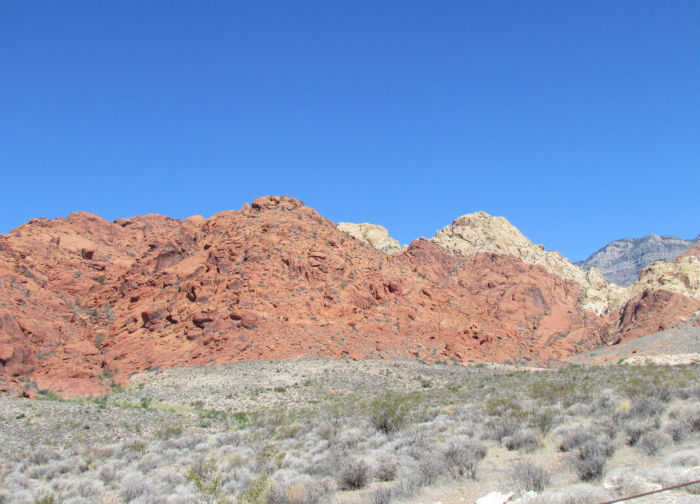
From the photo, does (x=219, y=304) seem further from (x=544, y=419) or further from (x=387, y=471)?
(x=387, y=471)

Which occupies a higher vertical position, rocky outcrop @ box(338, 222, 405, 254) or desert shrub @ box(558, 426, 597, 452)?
rocky outcrop @ box(338, 222, 405, 254)

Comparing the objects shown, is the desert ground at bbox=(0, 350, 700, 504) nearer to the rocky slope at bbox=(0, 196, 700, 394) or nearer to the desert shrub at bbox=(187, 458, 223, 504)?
the desert shrub at bbox=(187, 458, 223, 504)

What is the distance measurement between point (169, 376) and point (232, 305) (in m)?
9.30

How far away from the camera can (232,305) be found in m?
44.6

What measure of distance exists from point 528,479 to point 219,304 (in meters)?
38.9

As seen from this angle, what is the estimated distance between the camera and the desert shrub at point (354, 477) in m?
10.7

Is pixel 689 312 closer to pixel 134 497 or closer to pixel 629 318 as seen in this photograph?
pixel 629 318

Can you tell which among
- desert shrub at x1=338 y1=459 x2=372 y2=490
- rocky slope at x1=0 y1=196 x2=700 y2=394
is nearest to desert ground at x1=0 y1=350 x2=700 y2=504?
desert shrub at x1=338 y1=459 x2=372 y2=490

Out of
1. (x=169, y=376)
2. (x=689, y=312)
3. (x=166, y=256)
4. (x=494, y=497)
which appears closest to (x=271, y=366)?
(x=169, y=376)

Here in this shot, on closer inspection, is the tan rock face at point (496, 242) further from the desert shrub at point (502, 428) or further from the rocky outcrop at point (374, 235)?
the desert shrub at point (502, 428)

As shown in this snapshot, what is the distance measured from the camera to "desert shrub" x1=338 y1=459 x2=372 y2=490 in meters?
10.7

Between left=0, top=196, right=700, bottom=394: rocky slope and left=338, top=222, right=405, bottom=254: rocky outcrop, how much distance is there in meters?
60.2

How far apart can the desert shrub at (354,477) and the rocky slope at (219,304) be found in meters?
27.0

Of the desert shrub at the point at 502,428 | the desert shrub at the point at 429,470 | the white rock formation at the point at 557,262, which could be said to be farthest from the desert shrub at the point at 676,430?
the white rock formation at the point at 557,262
